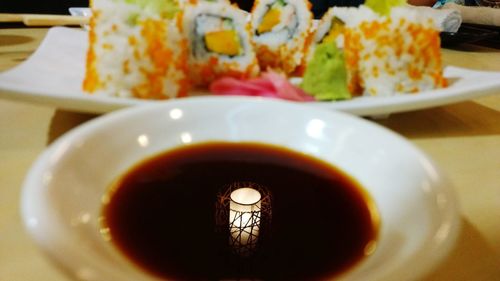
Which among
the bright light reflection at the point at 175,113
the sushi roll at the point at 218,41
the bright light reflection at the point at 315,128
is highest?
the sushi roll at the point at 218,41

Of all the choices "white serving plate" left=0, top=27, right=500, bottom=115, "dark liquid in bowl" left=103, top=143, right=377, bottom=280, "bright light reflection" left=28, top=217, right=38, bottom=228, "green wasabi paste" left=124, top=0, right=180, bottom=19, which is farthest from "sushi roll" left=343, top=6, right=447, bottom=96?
"bright light reflection" left=28, top=217, right=38, bottom=228

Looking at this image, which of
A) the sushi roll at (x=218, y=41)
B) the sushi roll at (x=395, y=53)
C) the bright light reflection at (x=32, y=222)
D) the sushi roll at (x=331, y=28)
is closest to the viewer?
the bright light reflection at (x=32, y=222)

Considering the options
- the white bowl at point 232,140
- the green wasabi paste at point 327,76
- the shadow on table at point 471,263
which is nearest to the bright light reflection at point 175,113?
the white bowl at point 232,140

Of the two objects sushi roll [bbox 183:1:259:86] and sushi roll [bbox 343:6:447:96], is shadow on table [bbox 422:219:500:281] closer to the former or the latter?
sushi roll [bbox 343:6:447:96]

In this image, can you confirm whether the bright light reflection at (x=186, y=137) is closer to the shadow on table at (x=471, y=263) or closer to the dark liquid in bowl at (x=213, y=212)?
the dark liquid in bowl at (x=213, y=212)

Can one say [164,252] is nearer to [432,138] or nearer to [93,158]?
[93,158]

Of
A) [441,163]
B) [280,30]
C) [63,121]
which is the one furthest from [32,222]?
[280,30]

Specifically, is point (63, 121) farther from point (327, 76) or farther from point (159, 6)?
point (327, 76)
